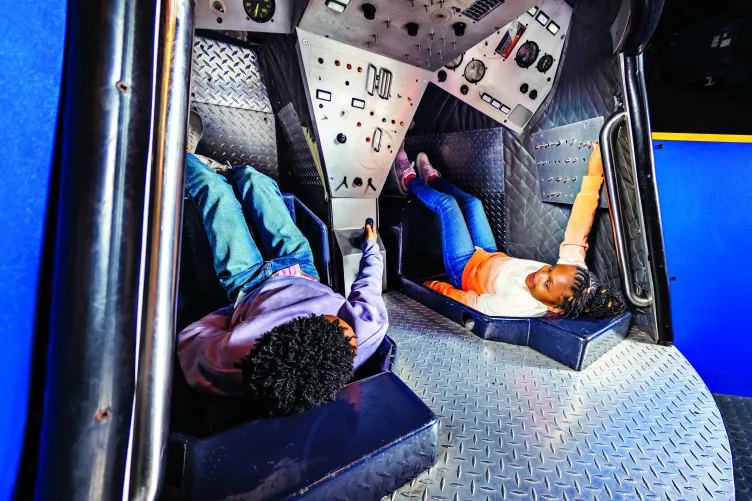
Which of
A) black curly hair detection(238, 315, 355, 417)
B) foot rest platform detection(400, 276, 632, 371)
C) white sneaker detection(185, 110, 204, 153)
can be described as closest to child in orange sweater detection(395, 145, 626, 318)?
foot rest platform detection(400, 276, 632, 371)

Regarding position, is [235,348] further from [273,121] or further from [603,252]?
[273,121]

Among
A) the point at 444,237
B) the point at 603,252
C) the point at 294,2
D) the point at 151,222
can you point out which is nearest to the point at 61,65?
the point at 151,222

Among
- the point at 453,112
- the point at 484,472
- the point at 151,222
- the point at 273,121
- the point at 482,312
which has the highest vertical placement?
the point at 453,112

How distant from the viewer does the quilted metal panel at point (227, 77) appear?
2744 millimetres

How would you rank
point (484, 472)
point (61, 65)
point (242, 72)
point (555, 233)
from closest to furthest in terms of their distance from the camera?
1. point (61, 65)
2. point (484, 472)
3. point (555, 233)
4. point (242, 72)

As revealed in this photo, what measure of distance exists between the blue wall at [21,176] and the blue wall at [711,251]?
8.71 feet

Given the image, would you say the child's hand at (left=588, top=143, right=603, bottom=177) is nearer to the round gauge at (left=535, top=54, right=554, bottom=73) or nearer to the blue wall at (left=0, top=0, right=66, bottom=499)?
the round gauge at (left=535, top=54, right=554, bottom=73)

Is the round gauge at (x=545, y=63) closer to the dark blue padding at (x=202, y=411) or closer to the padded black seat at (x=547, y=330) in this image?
the padded black seat at (x=547, y=330)

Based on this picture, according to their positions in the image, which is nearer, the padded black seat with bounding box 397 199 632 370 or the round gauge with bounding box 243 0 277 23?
the padded black seat with bounding box 397 199 632 370

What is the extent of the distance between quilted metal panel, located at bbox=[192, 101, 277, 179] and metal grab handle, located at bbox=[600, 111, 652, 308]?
2.53 meters

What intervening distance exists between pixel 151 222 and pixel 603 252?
2518 mm

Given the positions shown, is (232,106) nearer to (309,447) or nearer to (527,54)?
(527,54)

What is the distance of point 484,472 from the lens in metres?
1.05

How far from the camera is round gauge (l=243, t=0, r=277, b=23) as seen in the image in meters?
1.87
